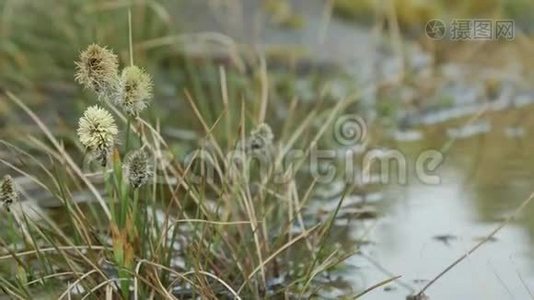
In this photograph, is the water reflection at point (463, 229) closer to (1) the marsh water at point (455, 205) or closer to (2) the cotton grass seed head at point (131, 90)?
(1) the marsh water at point (455, 205)

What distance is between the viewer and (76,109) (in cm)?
349

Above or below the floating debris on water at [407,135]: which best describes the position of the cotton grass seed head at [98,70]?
above

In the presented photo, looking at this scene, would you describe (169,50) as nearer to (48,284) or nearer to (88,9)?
(88,9)

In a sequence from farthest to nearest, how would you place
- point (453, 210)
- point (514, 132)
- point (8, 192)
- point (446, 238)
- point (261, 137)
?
point (514, 132) < point (453, 210) < point (446, 238) < point (261, 137) < point (8, 192)

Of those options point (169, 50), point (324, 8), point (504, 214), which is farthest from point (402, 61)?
point (504, 214)

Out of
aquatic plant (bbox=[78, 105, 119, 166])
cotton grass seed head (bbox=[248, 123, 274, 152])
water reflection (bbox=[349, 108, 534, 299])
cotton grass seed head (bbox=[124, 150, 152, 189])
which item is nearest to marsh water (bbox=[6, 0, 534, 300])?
water reflection (bbox=[349, 108, 534, 299])

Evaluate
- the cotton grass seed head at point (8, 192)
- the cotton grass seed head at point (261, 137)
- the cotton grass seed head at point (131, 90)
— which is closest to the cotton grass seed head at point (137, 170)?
the cotton grass seed head at point (131, 90)

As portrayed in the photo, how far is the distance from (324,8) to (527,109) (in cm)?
109

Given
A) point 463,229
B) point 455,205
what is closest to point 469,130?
point 455,205

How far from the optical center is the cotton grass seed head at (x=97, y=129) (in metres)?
1.62

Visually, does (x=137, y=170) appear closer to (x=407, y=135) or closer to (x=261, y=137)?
(x=261, y=137)

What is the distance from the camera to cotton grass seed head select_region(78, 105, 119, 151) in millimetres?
1618

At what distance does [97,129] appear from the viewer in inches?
63.8

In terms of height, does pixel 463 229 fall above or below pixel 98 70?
below
